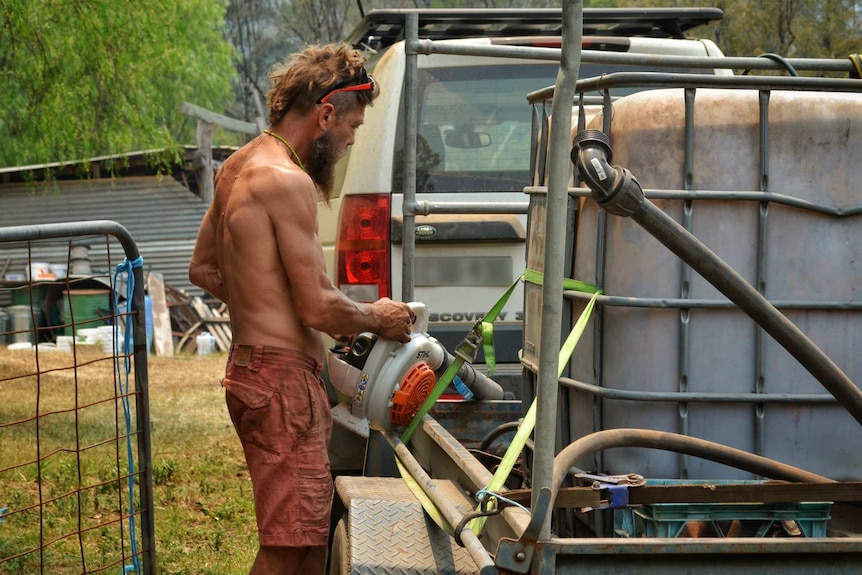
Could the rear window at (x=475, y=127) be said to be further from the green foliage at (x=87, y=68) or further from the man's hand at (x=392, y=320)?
the green foliage at (x=87, y=68)

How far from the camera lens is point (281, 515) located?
3.21 meters

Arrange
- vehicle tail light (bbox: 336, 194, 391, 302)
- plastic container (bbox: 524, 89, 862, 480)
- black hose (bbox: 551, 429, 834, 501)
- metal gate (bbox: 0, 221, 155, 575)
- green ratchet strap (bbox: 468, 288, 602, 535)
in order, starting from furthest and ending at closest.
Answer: vehicle tail light (bbox: 336, 194, 391, 302)
metal gate (bbox: 0, 221, 155, 575)
plastic container (bbox: 524, 89, 862, 480)
black hose (bbox: 551, 429, 834, 501)
green ratchet strap (bbox: 468, 288, 602, 535)

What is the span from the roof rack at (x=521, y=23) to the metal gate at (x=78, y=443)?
1.87m

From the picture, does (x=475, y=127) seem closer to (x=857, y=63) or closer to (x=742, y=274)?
(x=857, y=63)

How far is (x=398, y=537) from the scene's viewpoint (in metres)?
2.80

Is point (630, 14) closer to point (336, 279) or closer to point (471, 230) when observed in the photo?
point (471, 230)

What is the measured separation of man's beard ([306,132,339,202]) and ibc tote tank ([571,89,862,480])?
1.19 metres

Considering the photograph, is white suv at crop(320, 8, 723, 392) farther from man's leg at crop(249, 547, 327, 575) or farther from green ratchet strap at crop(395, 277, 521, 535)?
man's leg at crop(249, 547, 327, 575)

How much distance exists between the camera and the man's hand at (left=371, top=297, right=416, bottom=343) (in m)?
3.51

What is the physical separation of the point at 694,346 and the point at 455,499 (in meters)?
0.79

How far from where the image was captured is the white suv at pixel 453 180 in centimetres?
476

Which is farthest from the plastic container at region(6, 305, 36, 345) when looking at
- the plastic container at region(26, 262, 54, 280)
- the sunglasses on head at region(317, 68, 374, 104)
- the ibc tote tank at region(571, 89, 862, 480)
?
the ibc tote tank at region(571, 89, 862, 480)

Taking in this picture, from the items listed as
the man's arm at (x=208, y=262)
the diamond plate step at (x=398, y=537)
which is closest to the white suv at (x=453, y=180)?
the man's arm at (x=208, y=262)

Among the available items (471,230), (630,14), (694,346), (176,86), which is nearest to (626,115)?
(694,346)
